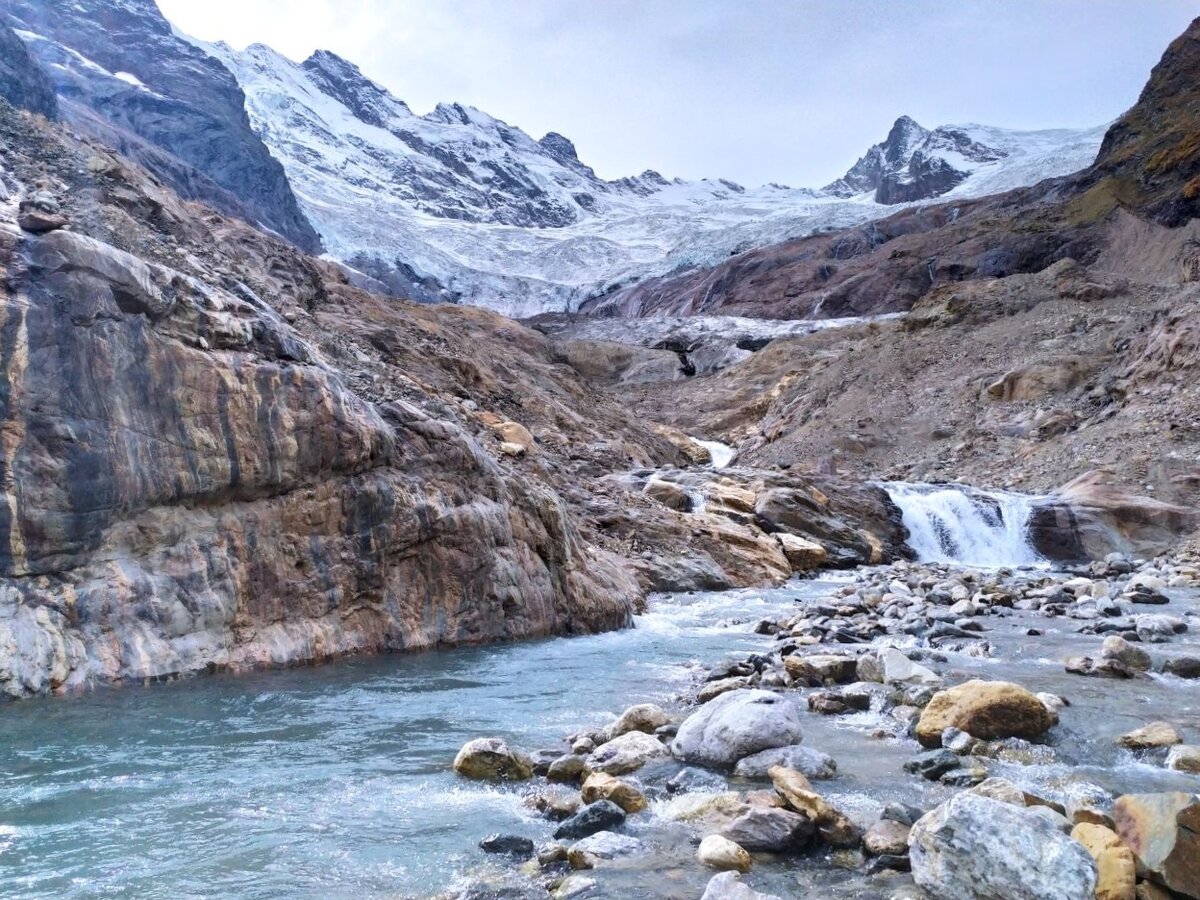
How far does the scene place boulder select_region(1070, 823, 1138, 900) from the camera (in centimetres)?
348

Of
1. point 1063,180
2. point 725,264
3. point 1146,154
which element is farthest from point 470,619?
point 725,264

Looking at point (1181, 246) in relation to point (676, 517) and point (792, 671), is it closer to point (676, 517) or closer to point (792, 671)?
point (676, 517)

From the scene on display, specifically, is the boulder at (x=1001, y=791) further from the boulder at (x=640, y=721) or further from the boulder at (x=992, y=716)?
the boulder at (x=640, y=721)

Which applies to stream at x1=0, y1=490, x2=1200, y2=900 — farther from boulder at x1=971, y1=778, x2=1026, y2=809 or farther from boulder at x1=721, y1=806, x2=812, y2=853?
boulder at x1=971, y1=778, x2=1026, y2=809

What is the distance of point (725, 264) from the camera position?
10262 cm

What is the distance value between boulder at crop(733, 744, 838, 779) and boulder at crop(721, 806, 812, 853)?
949 mm

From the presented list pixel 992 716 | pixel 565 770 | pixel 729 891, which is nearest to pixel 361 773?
pixel 565 770

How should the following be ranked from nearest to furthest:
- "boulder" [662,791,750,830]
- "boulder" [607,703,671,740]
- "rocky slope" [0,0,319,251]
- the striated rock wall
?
"boulder" [662,791,750,830] < "boulder" [607,703,671,740] < the striated rock wall < "rocky slope" [0,0,319,251]

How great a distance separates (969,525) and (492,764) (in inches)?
863

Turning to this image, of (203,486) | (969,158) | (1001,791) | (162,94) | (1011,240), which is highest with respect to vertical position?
(162,94)

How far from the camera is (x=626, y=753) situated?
6027mm

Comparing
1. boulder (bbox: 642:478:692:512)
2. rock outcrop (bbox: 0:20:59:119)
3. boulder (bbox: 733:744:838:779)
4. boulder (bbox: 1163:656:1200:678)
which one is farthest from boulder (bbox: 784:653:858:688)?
rock outcrop (bbox: 0:20:59:119)

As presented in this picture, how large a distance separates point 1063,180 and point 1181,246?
1247 inches

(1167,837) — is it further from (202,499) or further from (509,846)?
(202,499)
